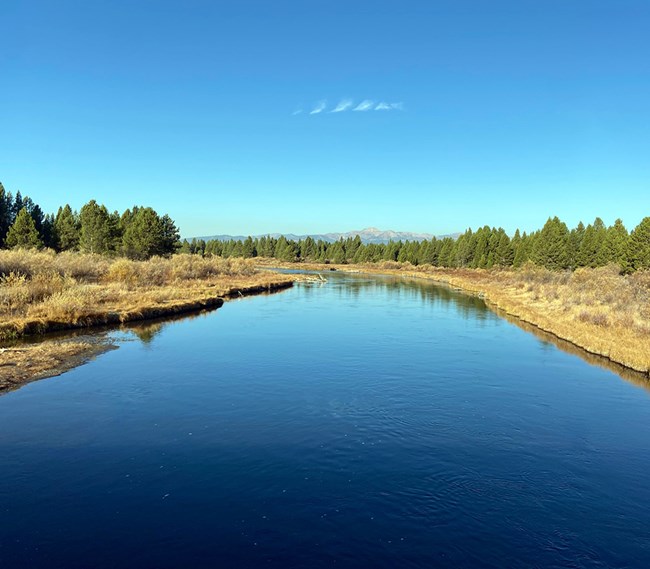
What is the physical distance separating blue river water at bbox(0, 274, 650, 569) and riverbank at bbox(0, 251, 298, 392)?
1.92 m

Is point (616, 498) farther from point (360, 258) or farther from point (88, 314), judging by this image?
point (360, 258)

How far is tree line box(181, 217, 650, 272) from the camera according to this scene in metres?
76.7

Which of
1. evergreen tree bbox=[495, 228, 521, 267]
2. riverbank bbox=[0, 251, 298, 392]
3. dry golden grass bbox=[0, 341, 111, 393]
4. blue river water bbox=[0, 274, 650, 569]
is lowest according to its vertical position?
blue river water bbox=[0, 274, 650, 569]

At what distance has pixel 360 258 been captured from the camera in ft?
522

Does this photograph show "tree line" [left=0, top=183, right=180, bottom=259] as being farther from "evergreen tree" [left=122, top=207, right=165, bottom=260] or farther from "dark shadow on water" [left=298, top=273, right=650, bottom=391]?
"dark shadow on water" [left=298, top=273, right=650, bottom=391]

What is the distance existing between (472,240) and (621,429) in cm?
10717

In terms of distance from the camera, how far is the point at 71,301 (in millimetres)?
30688

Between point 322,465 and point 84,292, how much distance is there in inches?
1184

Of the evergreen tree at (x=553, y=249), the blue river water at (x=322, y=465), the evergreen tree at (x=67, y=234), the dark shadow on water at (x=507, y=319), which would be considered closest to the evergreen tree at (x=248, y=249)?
the evergreen tree at (x=67, y=234)

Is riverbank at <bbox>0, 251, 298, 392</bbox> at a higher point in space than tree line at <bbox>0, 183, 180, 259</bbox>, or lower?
lower

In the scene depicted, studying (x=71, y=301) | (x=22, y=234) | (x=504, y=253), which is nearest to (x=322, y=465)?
(x=71, y=301)

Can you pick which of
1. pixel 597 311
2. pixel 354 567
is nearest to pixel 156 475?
pixel 354 567

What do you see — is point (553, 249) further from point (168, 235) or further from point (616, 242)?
point (168, 235)

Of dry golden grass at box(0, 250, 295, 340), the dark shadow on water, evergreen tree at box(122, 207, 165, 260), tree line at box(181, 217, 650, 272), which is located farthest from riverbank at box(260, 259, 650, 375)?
evergreen tree at box(122, 207, 165, 260)
